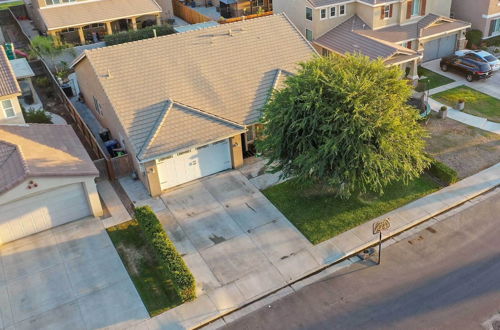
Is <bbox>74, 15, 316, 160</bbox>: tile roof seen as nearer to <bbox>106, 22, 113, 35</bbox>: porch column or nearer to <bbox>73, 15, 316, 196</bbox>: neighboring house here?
<bbox>73, 15, 316, 196</bbox>: neighboring house

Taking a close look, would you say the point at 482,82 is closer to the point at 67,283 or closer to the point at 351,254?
the point at 351,254

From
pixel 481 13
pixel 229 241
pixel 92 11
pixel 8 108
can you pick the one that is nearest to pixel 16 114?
pixel 8 108

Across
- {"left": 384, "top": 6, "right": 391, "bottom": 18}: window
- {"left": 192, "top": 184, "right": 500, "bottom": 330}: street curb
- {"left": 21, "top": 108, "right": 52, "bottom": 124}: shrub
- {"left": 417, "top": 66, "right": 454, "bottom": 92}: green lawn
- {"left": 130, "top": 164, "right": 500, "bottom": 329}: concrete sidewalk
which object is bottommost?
{"left": 192, "top": 184, "right": 500, "bottom": 330}: street curb

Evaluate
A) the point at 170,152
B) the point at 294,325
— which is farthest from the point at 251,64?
the point at 294,325

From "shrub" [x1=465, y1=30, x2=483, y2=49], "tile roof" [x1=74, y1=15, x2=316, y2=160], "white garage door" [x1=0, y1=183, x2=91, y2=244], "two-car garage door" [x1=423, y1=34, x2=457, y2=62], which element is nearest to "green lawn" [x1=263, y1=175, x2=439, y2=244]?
"tile roof" [x1=74, y1=15, x2=316, y2=160]

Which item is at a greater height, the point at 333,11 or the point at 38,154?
the point at 333,11

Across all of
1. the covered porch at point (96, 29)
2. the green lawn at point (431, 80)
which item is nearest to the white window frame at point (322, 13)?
the green lawn at point (431, 80)
